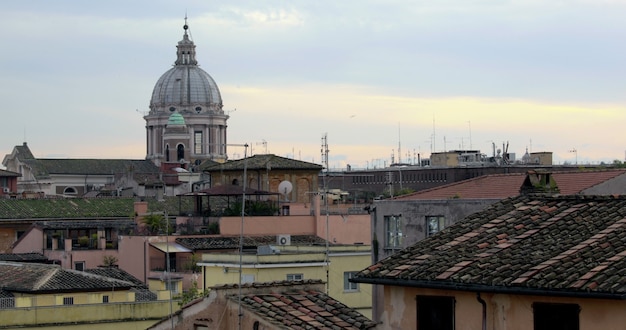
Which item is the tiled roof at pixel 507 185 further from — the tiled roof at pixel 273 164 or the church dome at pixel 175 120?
the church dome at pixel 175 120

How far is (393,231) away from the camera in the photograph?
30328mm

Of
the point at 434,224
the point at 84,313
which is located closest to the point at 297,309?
the point at 434,224

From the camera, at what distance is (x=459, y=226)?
1453 centimetres

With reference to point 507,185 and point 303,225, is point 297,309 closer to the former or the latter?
point 507,185

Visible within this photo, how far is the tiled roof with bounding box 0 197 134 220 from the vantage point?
77.9 meters

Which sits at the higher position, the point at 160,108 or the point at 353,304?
the point at 160,108

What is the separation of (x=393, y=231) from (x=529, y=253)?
17.3 m

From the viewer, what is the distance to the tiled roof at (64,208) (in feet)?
255

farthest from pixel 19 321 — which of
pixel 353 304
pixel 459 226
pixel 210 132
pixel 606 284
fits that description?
pixel 210 132

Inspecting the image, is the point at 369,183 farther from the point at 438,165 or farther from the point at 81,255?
the point at 81,255

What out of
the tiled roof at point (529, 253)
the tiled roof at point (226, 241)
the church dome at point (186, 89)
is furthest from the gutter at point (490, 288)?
the church dome at point (186, 89)

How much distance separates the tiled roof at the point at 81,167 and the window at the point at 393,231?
404ft

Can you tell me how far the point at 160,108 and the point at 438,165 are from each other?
6518 cm

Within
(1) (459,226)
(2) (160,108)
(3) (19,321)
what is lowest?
(3) (19,321)
